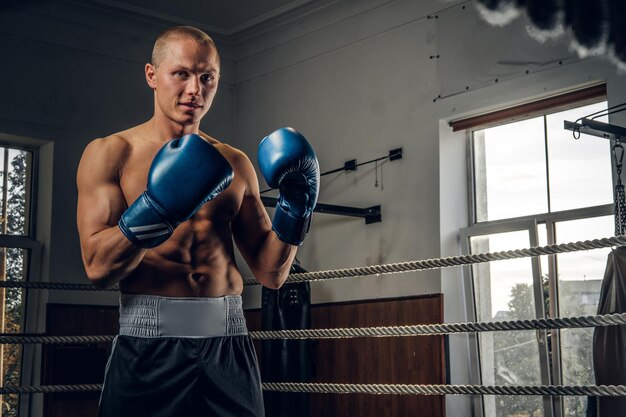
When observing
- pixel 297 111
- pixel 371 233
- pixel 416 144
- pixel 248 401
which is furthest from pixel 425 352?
pixel 248 401

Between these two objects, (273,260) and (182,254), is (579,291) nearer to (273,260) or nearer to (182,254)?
(273,260)

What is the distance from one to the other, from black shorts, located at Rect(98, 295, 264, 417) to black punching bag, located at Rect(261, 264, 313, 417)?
294cm

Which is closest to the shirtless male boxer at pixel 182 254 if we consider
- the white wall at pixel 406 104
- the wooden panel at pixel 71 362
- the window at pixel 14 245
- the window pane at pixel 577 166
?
the white wall at pixel 406 104

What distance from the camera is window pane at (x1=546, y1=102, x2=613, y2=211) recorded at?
4148 mm

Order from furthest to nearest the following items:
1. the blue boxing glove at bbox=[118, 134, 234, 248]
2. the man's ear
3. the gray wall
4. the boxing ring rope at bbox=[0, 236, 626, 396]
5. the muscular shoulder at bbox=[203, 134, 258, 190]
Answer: the gray wall
the boxing ring rope at bbox=[0, 236, 626, 396]
the muscular shoulder at bbox=[203, 134, 258, 190]
the man's ear
the blue boxing glove at bbox=[118, 134, 234, 248]

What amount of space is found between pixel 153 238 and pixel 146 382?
1.03ft

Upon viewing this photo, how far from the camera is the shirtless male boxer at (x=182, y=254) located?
1575 millimetres

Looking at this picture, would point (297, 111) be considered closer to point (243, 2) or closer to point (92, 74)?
point (243, 2)

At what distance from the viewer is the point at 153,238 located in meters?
Result: 1.49

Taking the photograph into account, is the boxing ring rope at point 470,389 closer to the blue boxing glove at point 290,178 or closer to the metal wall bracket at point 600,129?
the blue boxing glove at point 290,178

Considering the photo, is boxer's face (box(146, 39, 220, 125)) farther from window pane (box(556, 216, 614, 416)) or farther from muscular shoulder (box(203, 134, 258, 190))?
window pane (box(556, 216, 614, 416))

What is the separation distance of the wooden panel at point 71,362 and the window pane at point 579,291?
8.86ft

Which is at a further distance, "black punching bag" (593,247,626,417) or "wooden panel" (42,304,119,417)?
Result: "wooden panel" (42,304,119,417)

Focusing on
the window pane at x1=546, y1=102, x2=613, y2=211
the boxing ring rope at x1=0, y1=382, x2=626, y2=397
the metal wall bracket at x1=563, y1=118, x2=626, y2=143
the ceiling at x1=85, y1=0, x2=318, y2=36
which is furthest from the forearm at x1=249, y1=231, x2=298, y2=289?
the ceiling at x1=85, y1=0, x2=318, y2=36
